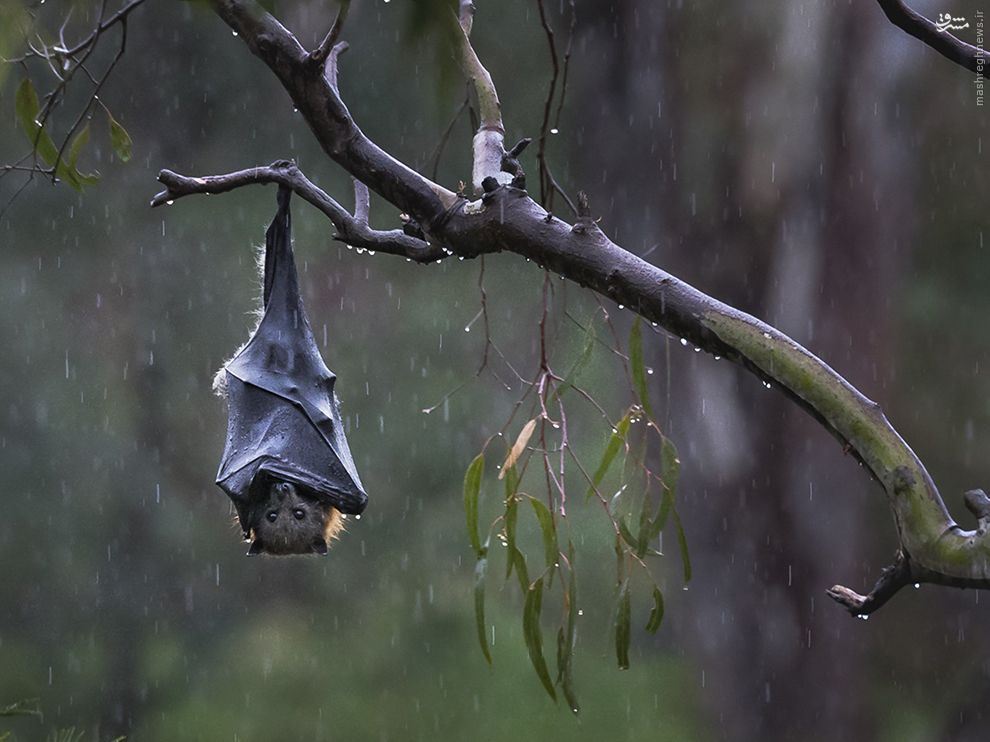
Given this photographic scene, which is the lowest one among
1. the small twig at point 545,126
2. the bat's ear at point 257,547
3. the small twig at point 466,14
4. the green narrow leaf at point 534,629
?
the green narrow leaf at point 534,629

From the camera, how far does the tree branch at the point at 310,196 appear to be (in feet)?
3.33

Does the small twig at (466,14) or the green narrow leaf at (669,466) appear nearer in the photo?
the green narrow leaf at (669,466)

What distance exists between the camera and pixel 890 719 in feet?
13.6

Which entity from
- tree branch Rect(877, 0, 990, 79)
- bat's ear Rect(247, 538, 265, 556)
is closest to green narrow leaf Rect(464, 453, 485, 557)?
bat's ear Rect(247, 538, 265, 556)

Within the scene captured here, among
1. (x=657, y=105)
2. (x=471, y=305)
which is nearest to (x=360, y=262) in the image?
(x=471, y=305)

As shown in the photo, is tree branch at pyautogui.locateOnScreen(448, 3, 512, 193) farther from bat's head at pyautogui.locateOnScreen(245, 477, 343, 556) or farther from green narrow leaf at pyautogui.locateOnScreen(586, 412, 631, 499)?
bat's head at pyautogui.locateOnScreen(245, 477, 343, 556)

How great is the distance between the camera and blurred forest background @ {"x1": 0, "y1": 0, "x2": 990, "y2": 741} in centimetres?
316

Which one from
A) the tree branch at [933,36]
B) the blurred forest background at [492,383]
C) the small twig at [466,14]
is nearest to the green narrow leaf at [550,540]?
the tree branch at [933,36]

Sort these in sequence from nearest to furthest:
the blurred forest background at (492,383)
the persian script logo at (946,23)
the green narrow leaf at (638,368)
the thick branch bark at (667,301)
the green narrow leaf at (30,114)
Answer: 1. the thick branch bark at (667,301)
2. the green narrow leaf at (638,368)
3. the persian script logo at (946,23)
4. the green narrow leaf at (30,114)
5. the blurred forest background at (492,383)

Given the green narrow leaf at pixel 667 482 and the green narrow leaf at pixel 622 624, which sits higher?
the green narrow leaf at pixel 667 482

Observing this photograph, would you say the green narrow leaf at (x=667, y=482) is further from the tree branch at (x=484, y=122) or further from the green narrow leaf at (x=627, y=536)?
the tree branch at (x=484, y=122)

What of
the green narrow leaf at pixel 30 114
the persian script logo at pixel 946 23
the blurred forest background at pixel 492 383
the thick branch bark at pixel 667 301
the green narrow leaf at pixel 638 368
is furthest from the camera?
the blurred forest background at pixel 492 383

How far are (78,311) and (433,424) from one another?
142 cm

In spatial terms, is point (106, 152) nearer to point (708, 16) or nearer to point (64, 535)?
point (64, 535)
